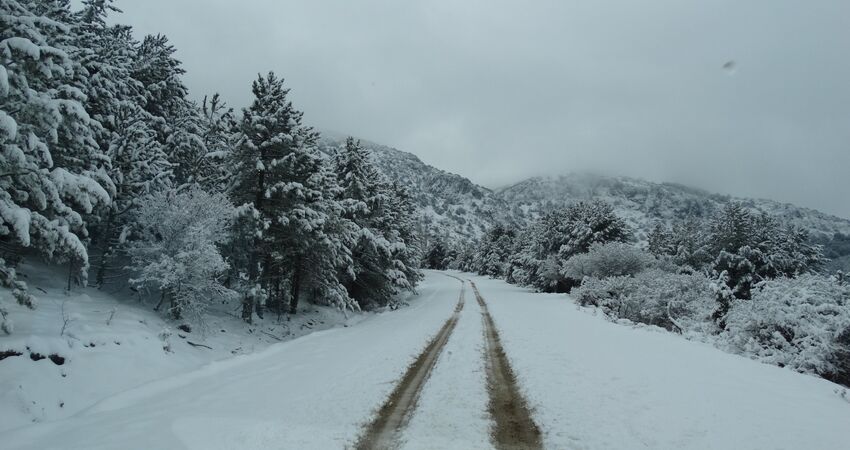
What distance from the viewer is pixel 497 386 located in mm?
9273

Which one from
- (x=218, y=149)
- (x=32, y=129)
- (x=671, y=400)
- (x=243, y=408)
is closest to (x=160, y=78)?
(x=218, y=149)

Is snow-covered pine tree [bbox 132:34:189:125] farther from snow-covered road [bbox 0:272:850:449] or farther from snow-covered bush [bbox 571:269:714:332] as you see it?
snow-covered bush [bbox 571:269:714:332]

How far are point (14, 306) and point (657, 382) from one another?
17190 millimetres

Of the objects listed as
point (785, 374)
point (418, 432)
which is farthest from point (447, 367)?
point (785, 374)

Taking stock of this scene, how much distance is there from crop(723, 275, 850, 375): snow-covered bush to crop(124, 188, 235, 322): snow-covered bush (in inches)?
686

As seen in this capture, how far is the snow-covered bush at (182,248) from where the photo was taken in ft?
51.2

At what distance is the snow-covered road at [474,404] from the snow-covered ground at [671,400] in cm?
3

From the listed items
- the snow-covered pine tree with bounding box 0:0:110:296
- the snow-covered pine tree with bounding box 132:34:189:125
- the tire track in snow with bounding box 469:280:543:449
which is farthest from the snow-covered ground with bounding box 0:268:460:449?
the snow-covered pine tree with bounding box 132:34:189:125

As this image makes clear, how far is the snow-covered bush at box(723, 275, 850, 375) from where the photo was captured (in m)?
10.9

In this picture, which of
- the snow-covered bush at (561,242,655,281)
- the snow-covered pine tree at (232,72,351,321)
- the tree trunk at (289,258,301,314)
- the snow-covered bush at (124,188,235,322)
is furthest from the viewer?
the snow-covered bush at (561,242,655,281)

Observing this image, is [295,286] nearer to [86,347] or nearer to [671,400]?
[86,347]

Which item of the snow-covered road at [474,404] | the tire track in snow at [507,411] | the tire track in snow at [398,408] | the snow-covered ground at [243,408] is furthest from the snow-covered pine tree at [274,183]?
the tire track in snow at [507,411]

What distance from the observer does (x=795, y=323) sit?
40.1 ft

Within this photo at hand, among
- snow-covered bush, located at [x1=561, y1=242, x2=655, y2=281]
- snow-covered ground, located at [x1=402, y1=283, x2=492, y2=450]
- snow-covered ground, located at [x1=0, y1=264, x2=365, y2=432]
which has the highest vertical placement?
snow-covered bush, located at [x1=561, y1=242, x2=655, y2=281]
